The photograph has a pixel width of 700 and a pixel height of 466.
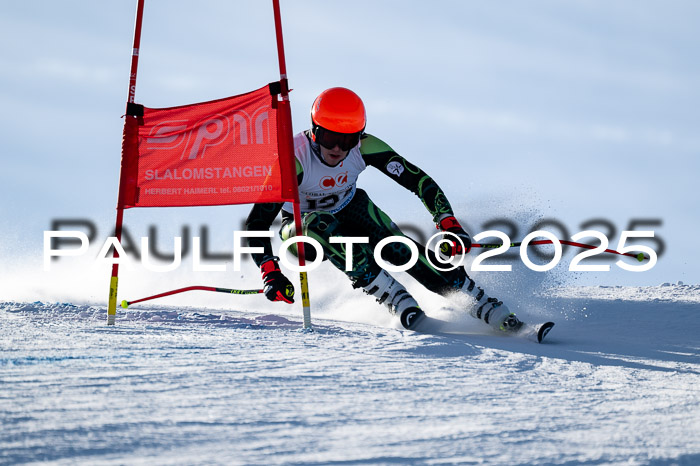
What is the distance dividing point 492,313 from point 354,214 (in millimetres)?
1313

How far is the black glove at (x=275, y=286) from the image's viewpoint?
4812 millimetres

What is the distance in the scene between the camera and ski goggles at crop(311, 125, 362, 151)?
518cm

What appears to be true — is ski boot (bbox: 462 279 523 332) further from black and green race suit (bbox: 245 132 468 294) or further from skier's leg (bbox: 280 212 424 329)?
skier's leg (bbox: 280 212 424 329)

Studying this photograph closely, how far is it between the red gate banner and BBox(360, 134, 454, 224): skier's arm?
80cm

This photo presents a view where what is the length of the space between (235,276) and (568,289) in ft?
13.3

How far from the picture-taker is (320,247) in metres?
5.13

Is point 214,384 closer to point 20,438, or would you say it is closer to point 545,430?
point 20,438

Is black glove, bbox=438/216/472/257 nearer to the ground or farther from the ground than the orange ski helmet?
nearer to the ground

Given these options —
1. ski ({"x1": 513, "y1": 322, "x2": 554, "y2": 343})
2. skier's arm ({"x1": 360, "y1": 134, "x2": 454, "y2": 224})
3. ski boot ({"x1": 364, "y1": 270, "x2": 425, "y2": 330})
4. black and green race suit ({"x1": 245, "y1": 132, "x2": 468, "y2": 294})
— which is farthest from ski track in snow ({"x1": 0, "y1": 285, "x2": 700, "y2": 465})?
skier's arm ({"x1": 360, "y1": 134, "x2": 454, "y2": 224})

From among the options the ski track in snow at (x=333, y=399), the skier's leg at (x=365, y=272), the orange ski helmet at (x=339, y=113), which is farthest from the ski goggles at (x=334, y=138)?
the ski track in snow at (x=333, y=399)

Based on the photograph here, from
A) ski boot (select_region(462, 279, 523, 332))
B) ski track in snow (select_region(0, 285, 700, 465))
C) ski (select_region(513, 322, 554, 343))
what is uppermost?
ski boot (select_region(462, 279, 523, 332))

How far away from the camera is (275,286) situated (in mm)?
4816

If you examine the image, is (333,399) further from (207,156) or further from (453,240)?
(207,156)

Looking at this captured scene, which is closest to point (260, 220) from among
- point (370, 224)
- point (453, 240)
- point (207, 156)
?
point (207, 156)
